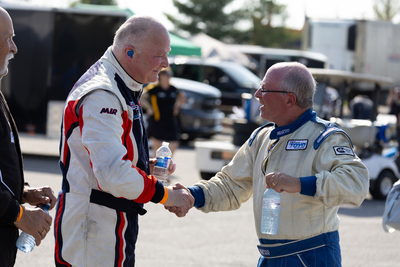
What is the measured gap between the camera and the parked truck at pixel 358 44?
2533cm

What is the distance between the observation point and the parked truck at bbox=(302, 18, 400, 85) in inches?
997

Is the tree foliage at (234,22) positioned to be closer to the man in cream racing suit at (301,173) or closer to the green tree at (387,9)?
the green tree at (387,9)

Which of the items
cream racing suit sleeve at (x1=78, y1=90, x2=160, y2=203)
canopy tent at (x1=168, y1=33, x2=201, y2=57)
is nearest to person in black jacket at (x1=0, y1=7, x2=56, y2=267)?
cream racing suit sleeve at (x1=78, y1=90, x2=160, y2=203)

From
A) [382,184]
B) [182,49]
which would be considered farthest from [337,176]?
[182,49]

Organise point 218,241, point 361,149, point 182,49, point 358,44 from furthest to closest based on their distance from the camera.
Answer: point 358,44, point 182,49, point 361,149, point 218,241

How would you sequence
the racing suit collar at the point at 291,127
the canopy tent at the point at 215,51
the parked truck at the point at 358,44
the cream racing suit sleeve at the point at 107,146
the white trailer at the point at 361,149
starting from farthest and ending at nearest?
the parked truck at the point at 358,44 < the canopy tent at the point at 215,51 < the white trailer at the point at 361,149 < the racing suit collar at the point at 291,127 < the cream racing suit sleeve at the point at 107,146

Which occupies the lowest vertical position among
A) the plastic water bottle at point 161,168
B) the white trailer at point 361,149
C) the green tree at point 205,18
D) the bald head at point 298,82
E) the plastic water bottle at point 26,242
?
the white trailer at point 361,149

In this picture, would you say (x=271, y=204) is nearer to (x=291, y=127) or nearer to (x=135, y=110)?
(x=291, y=127)

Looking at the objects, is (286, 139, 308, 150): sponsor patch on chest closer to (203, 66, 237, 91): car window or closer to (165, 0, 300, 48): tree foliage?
(203, 66, 237, 91): car window

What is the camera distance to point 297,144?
3.25m

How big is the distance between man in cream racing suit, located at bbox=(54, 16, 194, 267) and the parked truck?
23430 millimetres

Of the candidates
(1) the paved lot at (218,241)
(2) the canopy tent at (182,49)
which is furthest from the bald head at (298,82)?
(2) the canopy tent at (182,49)

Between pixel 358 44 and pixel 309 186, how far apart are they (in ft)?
77.7

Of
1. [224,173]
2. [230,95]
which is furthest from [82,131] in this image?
[230,95]
